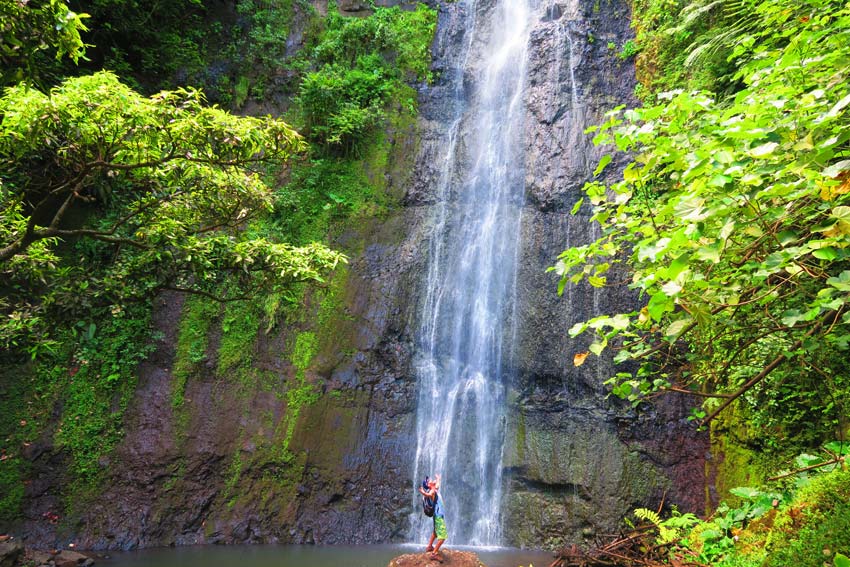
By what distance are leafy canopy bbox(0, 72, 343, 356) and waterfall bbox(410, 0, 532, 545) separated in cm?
537

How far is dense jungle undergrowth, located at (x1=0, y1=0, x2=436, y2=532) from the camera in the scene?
4.42 m

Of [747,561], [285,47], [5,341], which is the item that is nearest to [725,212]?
[747,561]

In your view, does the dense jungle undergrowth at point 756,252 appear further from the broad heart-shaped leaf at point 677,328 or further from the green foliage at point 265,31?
the green foliage at point 265,31

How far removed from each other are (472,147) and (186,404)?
951cm

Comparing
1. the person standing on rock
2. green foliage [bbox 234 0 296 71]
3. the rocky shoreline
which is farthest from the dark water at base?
green foliage [bbox 234 0 296 71]

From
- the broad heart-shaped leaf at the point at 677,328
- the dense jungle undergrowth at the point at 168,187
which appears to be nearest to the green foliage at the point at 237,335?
the dense jungle undergrowth at the point at 168,187

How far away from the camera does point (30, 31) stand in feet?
10.2

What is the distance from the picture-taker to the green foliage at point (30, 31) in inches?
118

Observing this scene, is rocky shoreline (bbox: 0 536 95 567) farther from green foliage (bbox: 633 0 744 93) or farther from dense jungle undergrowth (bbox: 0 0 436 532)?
green foliage (bbox: 633 0 744 93)

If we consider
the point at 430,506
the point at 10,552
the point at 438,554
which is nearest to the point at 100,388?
the point at 10,552

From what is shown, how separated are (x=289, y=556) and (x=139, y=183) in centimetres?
642

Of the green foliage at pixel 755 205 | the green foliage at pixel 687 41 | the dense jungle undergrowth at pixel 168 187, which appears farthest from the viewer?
the green foliage at pixel 687 41

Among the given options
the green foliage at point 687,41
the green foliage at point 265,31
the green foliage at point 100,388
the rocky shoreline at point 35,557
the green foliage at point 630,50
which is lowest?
the rocky shoreline at point 35,557

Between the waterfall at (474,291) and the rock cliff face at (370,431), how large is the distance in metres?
0.30
